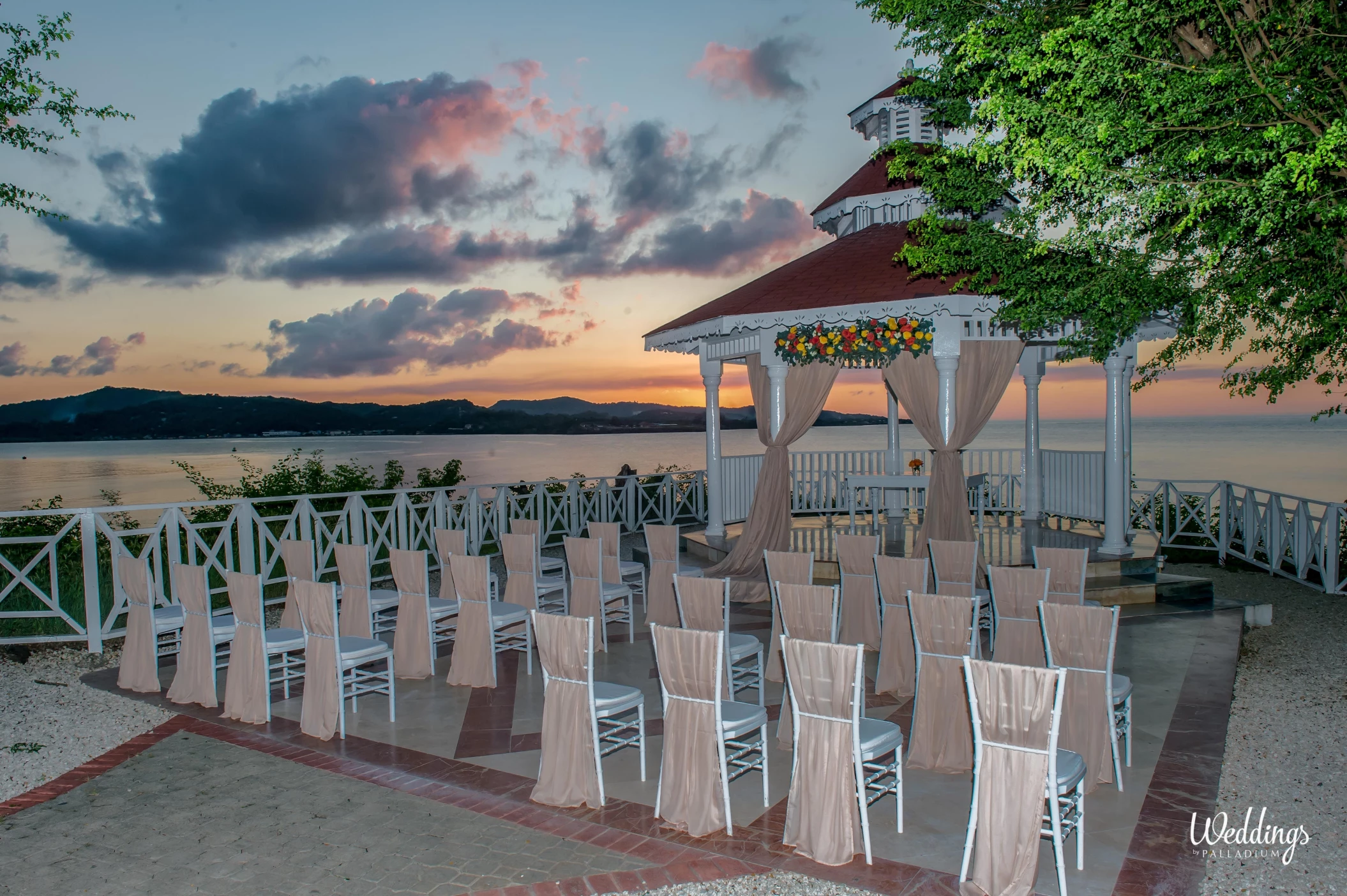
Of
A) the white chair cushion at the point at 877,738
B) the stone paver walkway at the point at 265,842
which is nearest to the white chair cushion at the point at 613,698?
the stone paver walkway at the point at 265,842

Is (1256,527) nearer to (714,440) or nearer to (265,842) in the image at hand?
(714,440)

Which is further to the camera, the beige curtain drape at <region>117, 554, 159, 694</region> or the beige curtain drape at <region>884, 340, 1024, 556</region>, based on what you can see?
the beige curtain drape at <region>884, 340, 1024, 556</region>

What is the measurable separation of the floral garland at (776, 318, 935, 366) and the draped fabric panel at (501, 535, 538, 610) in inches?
155

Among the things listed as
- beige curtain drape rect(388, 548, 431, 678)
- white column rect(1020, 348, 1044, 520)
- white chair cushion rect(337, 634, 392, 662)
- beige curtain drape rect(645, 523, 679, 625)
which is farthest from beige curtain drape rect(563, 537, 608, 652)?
white column rect(1020, 348, 1044, 520)

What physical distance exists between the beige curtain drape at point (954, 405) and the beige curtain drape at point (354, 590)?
17.2 ft

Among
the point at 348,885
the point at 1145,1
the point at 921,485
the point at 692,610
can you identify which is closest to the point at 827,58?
the point at 921,485

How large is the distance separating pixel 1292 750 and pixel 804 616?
121 inches

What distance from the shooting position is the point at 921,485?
10.4 m

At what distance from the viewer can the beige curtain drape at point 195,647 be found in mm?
6145

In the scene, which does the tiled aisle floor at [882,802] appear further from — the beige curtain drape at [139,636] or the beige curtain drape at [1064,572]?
the beige curtain drape at [1064,572]

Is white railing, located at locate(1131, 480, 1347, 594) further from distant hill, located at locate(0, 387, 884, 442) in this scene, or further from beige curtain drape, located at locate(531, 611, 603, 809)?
distant hill, located at locate(0, 387, 884, 442)

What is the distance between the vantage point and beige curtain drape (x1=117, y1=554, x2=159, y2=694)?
6512mm

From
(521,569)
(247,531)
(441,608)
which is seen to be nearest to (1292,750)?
(521,569)

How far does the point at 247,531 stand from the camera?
899cm
